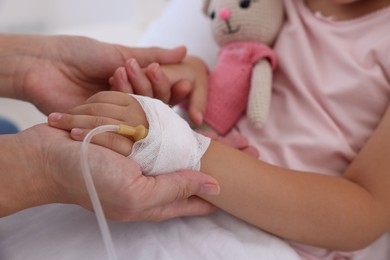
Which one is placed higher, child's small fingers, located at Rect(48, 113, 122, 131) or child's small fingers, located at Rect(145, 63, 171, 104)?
child's small fingers, located at Rect(48, 113, 122, 131)

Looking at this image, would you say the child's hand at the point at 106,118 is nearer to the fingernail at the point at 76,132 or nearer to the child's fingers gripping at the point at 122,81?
the fingernail at the point at 76,132

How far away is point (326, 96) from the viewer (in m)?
0.86

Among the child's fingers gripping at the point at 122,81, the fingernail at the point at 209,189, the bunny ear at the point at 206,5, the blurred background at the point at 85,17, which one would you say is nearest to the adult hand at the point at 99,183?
the fingernail at the point at 209,189

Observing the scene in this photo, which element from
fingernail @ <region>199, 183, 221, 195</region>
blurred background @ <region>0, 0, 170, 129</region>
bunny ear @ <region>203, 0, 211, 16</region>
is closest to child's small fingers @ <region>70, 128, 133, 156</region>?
fingernail @ <region>199, 183, 221, 195</region>

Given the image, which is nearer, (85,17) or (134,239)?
(134,239)

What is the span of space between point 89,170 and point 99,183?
0.09ft

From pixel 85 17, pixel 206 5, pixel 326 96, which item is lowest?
pixel 85 17

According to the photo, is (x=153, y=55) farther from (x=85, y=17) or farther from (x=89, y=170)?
(x=85, y=17)

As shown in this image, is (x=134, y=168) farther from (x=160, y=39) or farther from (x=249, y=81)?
(x=160, y=39)

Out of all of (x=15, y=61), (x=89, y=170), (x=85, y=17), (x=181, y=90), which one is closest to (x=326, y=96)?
(x=181, y=90)

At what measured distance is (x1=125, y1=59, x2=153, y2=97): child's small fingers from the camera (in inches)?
32.0

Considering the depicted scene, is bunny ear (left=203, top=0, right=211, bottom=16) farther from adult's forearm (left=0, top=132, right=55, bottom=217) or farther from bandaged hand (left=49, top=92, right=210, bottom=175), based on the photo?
adult's forearm (left=0, top=132, right=55, bottom=217)

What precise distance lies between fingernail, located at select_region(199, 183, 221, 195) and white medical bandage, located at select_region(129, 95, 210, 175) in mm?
39

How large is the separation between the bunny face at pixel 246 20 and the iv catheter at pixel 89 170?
0.39m
